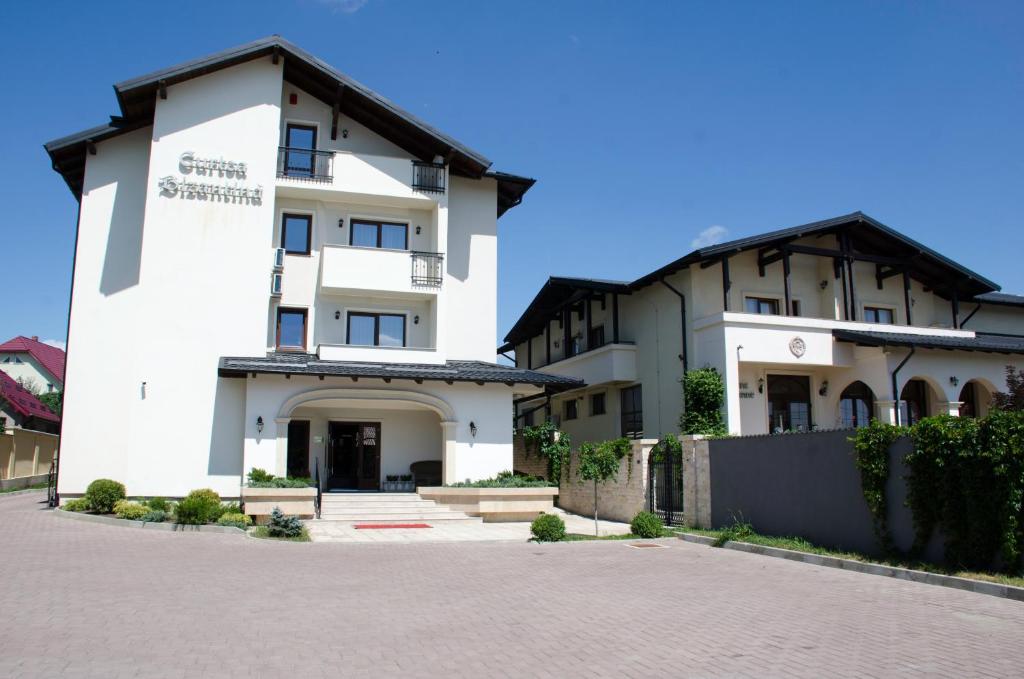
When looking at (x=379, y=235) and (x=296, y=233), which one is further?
(x=379, y=235)

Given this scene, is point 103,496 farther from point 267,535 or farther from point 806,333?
point 806,333

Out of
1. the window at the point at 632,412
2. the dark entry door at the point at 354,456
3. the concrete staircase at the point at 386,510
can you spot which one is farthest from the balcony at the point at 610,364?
the concrete staircase at the point at 386,510

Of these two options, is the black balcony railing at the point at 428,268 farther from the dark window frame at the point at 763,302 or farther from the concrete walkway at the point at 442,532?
the dark window frame at the point at 763,302

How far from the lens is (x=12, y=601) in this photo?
8.96m

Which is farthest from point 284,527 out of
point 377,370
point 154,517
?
point 377,370

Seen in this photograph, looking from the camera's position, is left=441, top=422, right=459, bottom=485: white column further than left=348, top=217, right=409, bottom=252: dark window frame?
No

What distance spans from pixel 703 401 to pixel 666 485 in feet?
11.8

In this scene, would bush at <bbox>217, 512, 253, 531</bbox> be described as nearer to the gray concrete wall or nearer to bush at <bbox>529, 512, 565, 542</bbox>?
bush at <bbox>529, 512, 565, 542</bbox>

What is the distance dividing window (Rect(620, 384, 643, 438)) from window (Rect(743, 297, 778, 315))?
15.0ft

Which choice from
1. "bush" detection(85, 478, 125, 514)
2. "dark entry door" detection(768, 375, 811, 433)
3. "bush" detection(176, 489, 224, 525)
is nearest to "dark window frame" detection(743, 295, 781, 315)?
"dark entry door" detection(768, 375, 811, 433)

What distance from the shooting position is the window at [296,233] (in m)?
23.5

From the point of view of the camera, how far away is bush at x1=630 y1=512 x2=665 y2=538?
16.7m

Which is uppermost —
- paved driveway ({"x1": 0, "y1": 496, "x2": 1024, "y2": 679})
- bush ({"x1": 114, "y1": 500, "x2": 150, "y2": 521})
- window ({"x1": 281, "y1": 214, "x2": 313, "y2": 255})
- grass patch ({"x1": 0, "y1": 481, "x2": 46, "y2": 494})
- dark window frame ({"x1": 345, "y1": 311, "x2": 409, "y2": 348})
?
window ({"x1": 281, "y1": 214, "x2": 313, "y2": 255})

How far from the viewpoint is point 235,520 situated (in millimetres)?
16891
